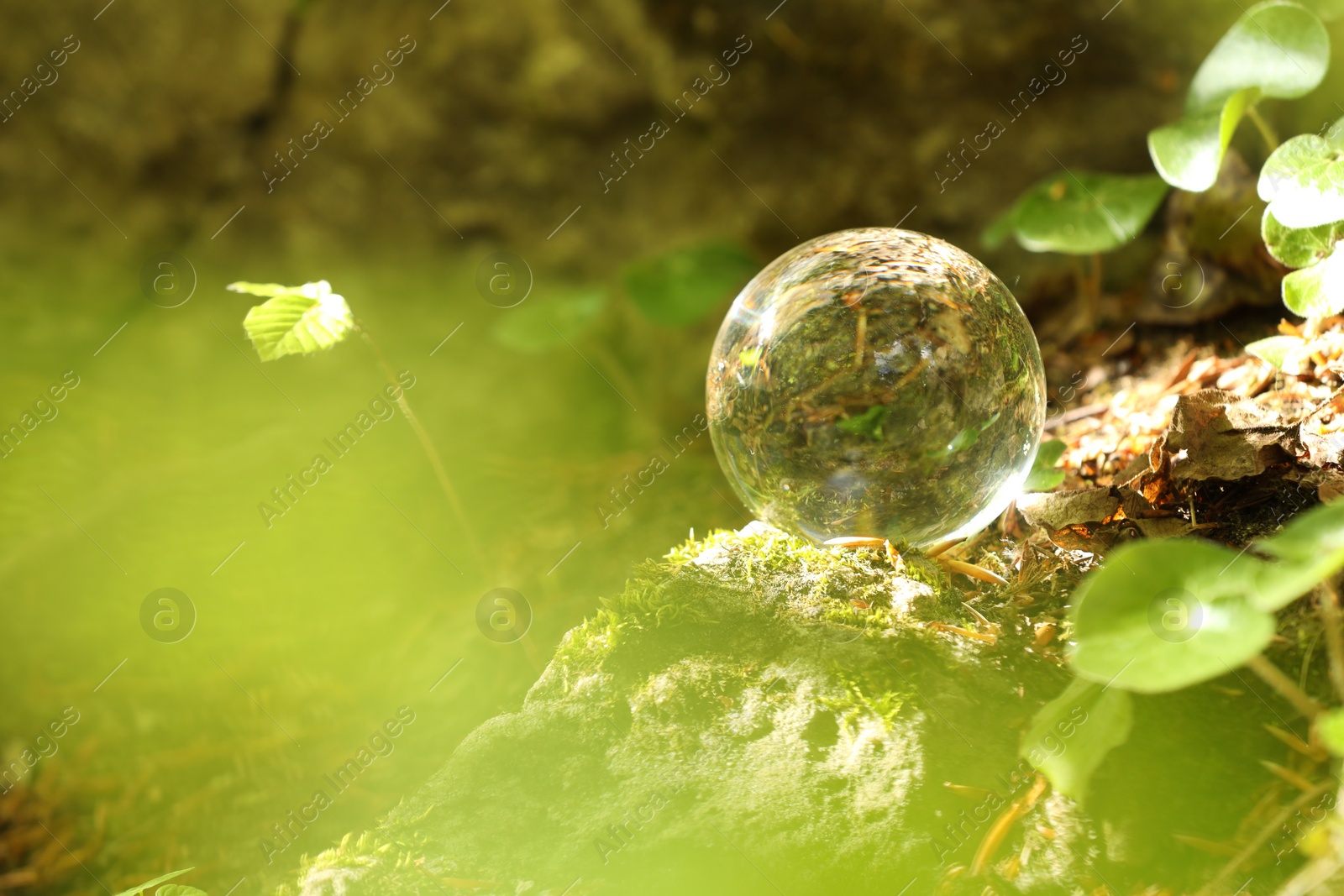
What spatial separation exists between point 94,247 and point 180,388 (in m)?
0.80

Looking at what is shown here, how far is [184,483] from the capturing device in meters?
3.56

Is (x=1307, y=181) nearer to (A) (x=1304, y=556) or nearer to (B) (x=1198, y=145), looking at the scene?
(B) (x=1198, y=145)

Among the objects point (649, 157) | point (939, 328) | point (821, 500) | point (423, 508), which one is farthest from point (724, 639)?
point (649, 157)

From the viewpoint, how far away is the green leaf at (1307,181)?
1.66 meters

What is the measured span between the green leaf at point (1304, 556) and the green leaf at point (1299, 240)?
1.03 metres

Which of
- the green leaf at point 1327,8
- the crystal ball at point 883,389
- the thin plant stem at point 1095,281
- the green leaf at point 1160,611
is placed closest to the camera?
the green leaf at point 1160,611

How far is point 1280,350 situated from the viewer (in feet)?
6.39

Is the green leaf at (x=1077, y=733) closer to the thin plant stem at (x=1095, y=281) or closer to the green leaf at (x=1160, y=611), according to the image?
the green leaf at (x=1160, y=611)

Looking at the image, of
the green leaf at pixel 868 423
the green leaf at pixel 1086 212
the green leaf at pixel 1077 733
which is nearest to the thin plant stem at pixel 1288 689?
the green leaf at pixel 1077 733

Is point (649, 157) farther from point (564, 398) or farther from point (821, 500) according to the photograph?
point (821, 500)

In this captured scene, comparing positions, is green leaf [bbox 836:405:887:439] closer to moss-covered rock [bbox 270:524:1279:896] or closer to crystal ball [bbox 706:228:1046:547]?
crystal ball [bbox 706:228:1046:547]

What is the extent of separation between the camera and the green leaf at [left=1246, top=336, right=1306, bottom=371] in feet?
6.38

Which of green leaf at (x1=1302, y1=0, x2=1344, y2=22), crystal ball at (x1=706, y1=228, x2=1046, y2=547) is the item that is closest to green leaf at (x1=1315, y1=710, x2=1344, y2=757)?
crystal ball at (x1=706, y1=228, x2=1046, y2=547)

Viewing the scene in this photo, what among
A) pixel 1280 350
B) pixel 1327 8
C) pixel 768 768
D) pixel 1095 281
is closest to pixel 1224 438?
pixel 1280 350
